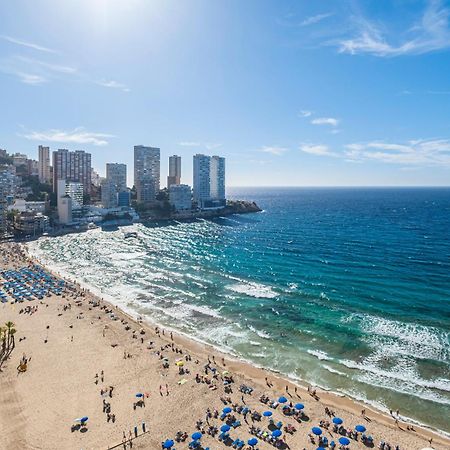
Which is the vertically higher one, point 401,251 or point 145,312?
point 401,251

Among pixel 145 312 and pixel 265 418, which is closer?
pixel 265 418

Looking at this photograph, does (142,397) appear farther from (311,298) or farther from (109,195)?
(109,195)

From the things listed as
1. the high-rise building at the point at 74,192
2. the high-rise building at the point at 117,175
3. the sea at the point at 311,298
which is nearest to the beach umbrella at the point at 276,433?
the sea at the point at 311,298

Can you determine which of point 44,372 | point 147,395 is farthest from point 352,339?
point 44,372

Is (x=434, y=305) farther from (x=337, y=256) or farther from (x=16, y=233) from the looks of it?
(x=16, y=233)

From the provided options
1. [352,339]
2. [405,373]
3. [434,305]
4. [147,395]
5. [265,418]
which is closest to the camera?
[265,418]

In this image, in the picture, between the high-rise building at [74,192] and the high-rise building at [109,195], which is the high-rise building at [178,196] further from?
the high-rise building at [74,192]
